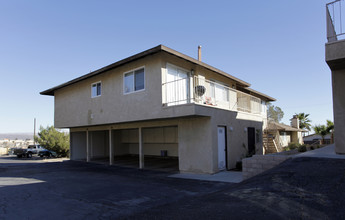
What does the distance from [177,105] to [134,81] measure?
3194 millimetres

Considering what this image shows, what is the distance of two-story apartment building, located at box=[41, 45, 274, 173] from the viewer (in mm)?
10156

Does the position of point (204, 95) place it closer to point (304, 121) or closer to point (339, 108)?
point (339, 108)

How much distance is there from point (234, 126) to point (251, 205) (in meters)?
8.66

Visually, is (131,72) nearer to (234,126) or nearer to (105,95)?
(105,95)

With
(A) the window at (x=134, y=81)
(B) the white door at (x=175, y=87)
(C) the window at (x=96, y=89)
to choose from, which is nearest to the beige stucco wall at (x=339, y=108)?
(B) the white door at (x=175, y=87)

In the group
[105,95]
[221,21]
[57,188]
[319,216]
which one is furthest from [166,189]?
[221,21]

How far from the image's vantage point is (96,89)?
1438 cm

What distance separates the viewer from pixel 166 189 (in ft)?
25.0

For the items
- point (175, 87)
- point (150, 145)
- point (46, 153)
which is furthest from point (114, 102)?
point (46, 153)

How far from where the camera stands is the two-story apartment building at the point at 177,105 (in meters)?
10.2

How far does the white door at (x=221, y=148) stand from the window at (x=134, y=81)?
4.42m

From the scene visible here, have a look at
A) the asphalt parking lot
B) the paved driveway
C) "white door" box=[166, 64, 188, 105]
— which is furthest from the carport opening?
the asphalt parking lot

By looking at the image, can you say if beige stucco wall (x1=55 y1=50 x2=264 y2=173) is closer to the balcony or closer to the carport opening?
the balcony

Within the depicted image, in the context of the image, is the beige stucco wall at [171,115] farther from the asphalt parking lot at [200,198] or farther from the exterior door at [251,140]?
the asphalt parking lot at [200,198]
